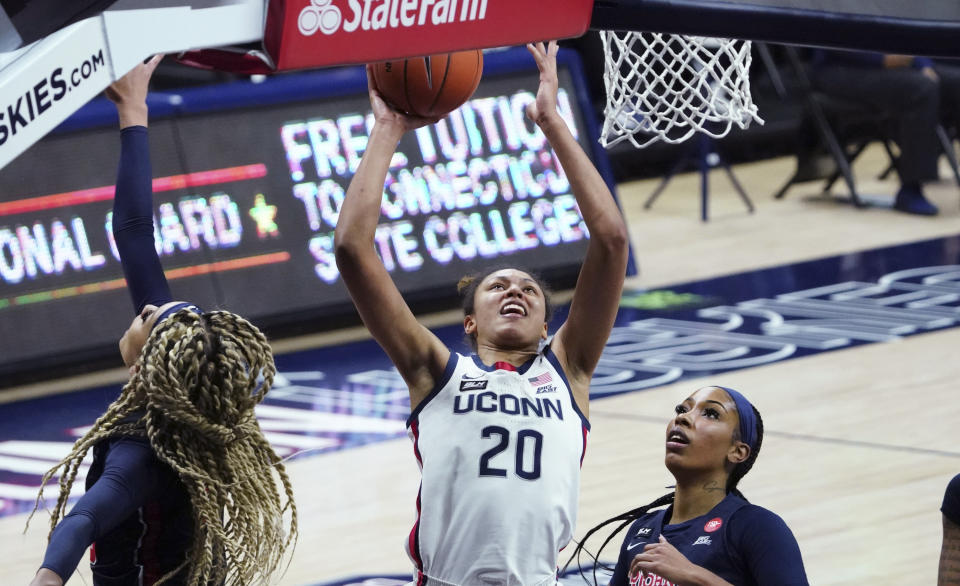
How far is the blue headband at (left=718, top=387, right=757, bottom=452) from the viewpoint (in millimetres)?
3557

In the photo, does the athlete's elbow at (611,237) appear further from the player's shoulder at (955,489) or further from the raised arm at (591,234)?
the player's shoulder at (955,489)

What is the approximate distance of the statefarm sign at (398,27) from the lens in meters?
2.52

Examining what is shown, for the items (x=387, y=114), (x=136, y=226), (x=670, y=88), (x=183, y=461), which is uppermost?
(x=387, y=114)

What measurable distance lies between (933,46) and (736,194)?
9409 mm

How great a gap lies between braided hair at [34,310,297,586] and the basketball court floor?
4.94ft

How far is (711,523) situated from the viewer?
3.38 m

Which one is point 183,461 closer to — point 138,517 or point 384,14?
point 138,517

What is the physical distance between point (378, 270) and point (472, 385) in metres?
0.36

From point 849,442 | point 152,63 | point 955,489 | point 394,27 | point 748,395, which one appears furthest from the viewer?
point 748,395

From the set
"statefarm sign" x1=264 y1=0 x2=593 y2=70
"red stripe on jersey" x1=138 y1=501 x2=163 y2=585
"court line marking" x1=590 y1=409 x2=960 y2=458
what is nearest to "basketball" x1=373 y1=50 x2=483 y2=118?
"statefarm sign" x1=264 y1=0 x2=593 y2=70

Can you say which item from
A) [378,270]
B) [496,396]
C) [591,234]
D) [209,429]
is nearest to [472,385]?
[496,396]

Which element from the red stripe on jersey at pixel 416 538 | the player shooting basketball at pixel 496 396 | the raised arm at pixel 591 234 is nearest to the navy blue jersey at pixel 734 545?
the player shooting basketball at pixel 496 396

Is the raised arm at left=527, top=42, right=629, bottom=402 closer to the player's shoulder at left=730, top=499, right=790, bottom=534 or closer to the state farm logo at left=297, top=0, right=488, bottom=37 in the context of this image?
the player's shoulder at left=730, top=499, right=790, bottom=534

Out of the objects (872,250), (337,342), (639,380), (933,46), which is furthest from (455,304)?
(933,46)
